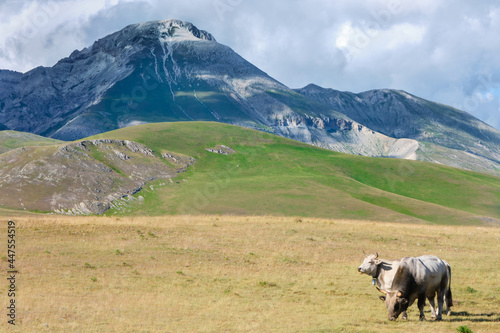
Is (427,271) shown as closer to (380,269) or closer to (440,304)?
(440,304)

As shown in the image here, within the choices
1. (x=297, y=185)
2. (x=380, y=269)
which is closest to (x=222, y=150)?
(x=297, y=185)

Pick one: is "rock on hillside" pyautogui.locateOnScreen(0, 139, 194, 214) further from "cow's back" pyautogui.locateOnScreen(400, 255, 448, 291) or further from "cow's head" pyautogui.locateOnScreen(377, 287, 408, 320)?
"cow's back" pyautogui.locateOnScreen(400, 255, 448, 291)

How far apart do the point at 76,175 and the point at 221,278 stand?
91.5 m

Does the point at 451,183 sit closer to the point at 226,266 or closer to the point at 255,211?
the point at 255,211

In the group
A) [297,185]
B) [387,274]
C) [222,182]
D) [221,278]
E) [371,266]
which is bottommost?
[221,278]

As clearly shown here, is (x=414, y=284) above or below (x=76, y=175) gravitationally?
above

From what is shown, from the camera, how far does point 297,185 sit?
12444 cm

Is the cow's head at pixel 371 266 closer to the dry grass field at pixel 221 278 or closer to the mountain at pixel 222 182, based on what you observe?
the dry grass field at pixel 221 278

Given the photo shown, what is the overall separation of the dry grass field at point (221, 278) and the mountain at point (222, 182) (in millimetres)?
50700

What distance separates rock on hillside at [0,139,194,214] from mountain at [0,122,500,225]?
9.4 inches

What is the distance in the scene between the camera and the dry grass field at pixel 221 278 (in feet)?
66.9

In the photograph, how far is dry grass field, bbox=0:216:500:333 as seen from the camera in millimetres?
20391

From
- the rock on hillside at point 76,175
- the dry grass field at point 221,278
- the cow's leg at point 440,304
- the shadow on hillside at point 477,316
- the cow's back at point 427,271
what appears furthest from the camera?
the rock on hillside at point 76,175

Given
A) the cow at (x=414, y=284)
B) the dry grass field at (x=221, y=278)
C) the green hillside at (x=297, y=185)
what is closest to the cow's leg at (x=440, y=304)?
the cow at (x=414, y=284)
